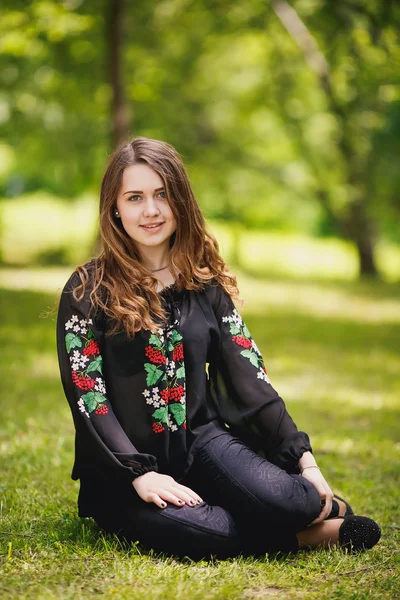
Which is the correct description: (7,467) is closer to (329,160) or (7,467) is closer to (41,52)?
(41,52)

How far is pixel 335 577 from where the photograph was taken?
2.73 metres

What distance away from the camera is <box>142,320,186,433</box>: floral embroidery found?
296 centimetres

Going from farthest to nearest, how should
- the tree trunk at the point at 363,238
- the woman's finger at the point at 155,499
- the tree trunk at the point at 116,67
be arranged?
1. the tree trunk at the point at 363,238
2. the tree trunk at the point at 116,67
3. the woman's finger at the point at 155,499

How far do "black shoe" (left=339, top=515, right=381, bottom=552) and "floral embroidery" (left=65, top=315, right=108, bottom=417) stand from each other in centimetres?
101

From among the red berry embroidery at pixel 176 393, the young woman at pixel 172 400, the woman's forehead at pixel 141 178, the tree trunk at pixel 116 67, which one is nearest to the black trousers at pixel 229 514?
the young woman at pixel 172 400

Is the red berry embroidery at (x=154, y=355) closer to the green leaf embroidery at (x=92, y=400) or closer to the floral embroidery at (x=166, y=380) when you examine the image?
the floral embroidery at (x=166, y=380)

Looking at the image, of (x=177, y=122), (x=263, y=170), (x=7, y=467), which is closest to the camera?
(x=7, y=467)

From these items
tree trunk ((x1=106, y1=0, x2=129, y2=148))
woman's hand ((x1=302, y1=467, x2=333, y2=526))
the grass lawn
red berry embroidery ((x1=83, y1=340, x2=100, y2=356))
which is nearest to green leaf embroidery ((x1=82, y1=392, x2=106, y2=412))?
red berry embroidery ((x1=83, y1=340, x2=100, y2=356))

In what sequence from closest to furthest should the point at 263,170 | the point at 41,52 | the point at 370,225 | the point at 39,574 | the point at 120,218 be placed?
the point at 39,574, the point at 120,218, the point at 41,52, the point at 263,170, the point at 370,225

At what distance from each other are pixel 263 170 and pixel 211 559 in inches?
570

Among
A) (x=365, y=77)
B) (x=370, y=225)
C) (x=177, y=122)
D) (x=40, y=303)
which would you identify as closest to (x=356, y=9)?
(x=365, y=77)

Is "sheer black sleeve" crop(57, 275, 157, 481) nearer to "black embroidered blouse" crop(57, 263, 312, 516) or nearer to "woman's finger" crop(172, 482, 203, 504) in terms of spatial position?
"black embroidered blouse" crop(57, 263, 312, 516)

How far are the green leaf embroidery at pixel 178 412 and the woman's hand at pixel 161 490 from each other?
25 cm

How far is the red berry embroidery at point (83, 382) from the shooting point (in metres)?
2.89
